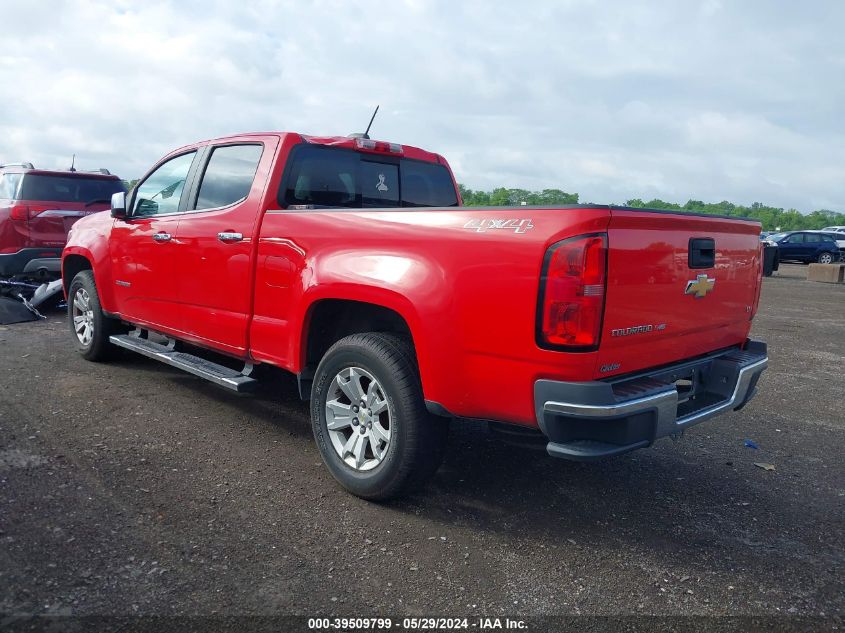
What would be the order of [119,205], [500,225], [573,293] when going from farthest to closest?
1. [119,205]
2. [500,225]
3. [573,293]

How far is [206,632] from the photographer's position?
2.47 m

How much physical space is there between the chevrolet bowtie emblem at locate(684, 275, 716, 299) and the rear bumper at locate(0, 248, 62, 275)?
823 centimetres

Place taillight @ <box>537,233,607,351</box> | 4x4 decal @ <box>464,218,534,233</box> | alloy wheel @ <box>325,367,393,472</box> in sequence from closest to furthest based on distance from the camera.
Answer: taillight @ <box>537,233,607,351</box> < 4x4 decal @ <box>464,218,534,233</box> < alloy wheel @ <box>325,367,393,472</box>

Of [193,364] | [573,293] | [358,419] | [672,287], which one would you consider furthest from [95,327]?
[672,287]

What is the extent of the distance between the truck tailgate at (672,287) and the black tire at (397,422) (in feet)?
2.99

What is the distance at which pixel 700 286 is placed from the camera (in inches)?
132

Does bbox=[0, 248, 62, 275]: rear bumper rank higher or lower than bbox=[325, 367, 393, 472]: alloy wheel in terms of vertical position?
higher

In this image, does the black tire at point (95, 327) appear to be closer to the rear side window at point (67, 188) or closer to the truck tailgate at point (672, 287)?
the rear side window at point (67, 188)

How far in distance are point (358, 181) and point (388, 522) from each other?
2410 mm

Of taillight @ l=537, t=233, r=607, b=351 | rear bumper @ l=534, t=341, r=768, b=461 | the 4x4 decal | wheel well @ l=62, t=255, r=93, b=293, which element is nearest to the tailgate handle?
rear bumper @ l=534, t=341, r=768, b=461

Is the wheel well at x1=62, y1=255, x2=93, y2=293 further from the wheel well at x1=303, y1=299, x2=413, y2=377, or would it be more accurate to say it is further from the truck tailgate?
the truck tailgate

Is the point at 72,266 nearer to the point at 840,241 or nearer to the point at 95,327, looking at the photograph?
the point at 95,327

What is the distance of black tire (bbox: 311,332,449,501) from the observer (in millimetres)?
3289

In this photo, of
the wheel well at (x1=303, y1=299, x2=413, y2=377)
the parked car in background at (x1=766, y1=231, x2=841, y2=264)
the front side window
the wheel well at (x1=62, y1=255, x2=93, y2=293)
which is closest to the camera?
the wheel well at (x1=303, y1=299, x2=413, y2=377)
